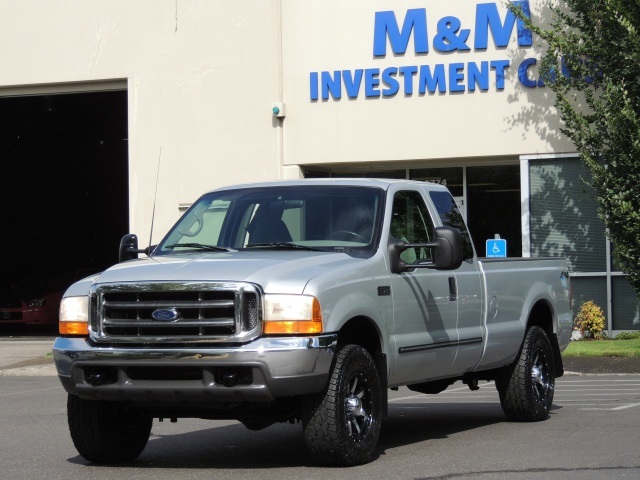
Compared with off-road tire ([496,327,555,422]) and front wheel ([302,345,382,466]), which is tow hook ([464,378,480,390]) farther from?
front wheel ([302,345,382,466])

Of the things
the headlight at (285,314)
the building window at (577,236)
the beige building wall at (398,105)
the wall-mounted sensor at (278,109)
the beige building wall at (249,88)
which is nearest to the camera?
the headlight at (285,314)

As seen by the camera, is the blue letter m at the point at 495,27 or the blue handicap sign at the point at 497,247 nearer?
the blue handicap sign at the point at 497,247

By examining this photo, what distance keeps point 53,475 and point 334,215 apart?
9.67ft

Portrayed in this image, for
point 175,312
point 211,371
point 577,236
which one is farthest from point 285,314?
point 577,236

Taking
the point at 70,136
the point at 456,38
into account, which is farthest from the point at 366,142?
the point at 70,136

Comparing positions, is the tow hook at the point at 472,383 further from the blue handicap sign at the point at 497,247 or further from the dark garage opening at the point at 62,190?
the dark garage opening at the point at 62,190

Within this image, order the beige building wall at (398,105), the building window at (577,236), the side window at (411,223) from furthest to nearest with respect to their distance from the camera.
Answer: the beige building wall at (398,105), the building window at (577,236), the side window at (411,223)

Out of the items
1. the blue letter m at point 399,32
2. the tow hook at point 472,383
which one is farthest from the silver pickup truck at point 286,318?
the blue letter m at point 399,32

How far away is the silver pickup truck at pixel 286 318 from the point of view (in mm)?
8547

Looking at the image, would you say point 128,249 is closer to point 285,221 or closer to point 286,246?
point 285,221

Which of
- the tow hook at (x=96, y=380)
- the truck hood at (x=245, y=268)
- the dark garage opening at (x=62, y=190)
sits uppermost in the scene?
the dark garage opening at (x=62, y=190)

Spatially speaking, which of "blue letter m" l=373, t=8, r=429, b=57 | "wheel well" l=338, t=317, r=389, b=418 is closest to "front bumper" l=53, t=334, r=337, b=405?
"wheel well" l=338, t=317, r=389, b=418

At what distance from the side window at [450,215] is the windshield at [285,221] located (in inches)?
37.1

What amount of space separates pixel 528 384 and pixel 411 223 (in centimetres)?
230
